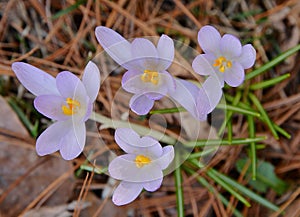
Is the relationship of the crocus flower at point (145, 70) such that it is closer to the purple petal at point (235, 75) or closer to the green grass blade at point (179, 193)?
the purple petal at point (235, 75)

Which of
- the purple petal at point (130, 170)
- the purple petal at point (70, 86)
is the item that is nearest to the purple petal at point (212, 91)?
the purple petal at point (130, 170)

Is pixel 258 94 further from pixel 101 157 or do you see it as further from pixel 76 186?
pixel 76 186

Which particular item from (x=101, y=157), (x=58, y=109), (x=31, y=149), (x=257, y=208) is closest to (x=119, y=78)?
(x=101, y=157)

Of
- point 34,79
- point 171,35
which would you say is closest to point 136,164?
point 34,79

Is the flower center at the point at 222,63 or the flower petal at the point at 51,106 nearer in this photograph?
the flower petal at the point at 51,106

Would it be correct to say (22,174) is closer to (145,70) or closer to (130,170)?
(130,170)

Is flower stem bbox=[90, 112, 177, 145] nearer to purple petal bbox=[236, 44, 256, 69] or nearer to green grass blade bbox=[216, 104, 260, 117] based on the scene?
green grass blade bbox=[216, 104, 260, 117]
